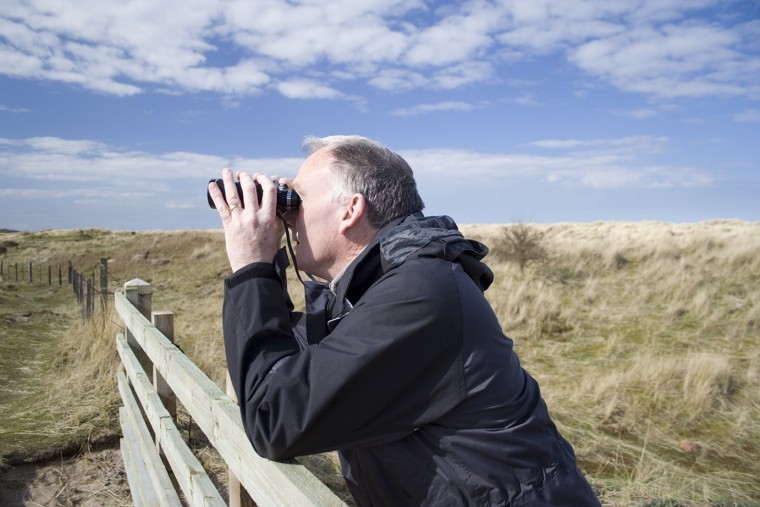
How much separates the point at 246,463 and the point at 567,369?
246 inches

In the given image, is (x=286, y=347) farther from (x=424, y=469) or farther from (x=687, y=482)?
(x=687, y=482)

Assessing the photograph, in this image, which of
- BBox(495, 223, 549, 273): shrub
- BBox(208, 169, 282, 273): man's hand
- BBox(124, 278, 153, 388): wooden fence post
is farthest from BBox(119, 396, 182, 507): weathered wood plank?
BBox(495, 223, 549, 273): shrub

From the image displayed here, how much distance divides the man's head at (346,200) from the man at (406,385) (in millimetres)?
147

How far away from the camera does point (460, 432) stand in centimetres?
122

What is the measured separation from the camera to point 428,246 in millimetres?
1332

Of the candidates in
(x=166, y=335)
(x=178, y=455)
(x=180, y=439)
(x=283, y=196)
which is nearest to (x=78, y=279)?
(x=166, y=335)

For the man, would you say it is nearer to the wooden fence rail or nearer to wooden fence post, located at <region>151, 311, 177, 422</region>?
the wooden fence rail

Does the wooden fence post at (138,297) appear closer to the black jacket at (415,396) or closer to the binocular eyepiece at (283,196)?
the binocular eyepiece at (283,196)

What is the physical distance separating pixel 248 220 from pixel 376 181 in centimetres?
37

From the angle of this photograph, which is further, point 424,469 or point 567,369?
point 567,369

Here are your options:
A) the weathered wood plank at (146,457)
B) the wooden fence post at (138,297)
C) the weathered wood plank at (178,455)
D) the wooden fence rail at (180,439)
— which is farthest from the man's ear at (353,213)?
the wooden fence post at (138,297)

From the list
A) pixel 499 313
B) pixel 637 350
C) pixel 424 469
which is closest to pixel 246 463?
pixel 424 469

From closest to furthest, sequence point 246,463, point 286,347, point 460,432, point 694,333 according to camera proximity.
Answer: point 460,432 < point 286,347 < point 246,463 < point 694,333

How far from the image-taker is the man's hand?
4.86 feet
